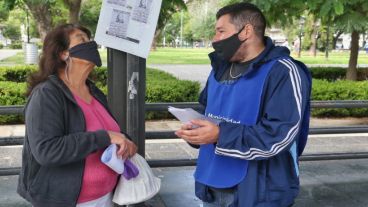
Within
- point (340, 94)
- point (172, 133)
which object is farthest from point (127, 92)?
point (340, 94)

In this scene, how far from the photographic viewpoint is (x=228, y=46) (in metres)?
2.22

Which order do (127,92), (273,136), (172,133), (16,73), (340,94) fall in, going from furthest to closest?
(16,73), (340,94), (172,133), (127,92), (273,136)

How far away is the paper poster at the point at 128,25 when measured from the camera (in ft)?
9.65

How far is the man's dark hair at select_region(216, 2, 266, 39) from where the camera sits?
2186 mm

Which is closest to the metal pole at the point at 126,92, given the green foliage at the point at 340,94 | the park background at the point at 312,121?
the park background at the point at 312,121

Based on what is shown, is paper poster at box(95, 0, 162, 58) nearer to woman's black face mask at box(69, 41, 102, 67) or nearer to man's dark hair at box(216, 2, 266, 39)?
woman's black face mask at box(69, 41, 102, 67)

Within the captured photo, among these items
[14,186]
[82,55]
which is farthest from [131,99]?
[14,186]

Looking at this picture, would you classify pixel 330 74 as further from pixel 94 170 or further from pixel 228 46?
pixel 94 170

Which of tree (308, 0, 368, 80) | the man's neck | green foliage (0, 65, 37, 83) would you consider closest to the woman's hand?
the man's neck

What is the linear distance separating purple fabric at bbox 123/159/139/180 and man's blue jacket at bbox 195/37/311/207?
59 cm

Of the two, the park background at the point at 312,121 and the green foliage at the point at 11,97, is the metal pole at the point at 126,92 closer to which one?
the park background at the point at 312,121

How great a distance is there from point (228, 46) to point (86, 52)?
2.38 feet

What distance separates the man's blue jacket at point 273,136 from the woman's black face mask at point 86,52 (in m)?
0.79

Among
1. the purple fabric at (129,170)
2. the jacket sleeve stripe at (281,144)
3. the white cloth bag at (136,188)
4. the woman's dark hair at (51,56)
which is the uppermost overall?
the woman's dark hair at (51,56)
